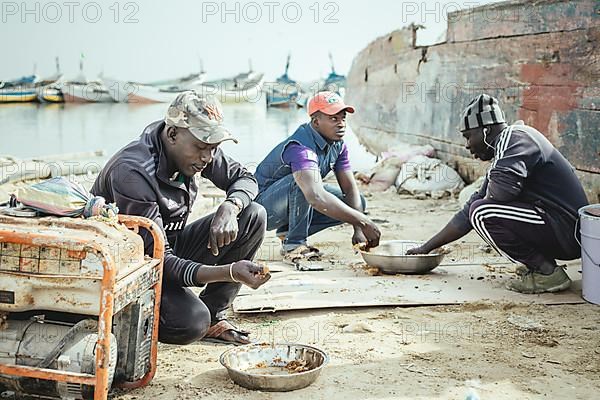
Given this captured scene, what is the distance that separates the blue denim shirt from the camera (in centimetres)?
574

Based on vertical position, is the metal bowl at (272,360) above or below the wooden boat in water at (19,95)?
above

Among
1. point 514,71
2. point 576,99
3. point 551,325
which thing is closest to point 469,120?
point 551,325

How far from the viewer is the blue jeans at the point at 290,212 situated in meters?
5.92

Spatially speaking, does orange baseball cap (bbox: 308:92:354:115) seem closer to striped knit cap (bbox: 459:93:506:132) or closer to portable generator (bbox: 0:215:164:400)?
striped knit cap (bbox: 459:93:506:132)

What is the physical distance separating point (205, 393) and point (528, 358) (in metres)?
1.55

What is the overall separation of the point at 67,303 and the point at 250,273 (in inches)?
31.3

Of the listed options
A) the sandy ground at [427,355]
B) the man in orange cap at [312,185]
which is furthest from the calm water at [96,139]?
the sandy ground at [427,355]

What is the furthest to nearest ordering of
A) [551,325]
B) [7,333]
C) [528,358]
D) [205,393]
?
[551,325]
[528,358]
[205,393]
[7,333]

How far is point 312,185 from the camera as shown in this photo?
5547mm

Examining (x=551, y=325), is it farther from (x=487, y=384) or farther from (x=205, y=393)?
(x=205, y=393)

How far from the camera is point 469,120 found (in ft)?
15.7

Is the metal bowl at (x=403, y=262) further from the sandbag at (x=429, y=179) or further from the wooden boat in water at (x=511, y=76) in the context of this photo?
the sandbag at (x=429, y=179)

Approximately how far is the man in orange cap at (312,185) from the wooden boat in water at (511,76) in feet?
6.84

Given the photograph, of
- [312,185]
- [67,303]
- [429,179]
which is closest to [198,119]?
[67,303]
